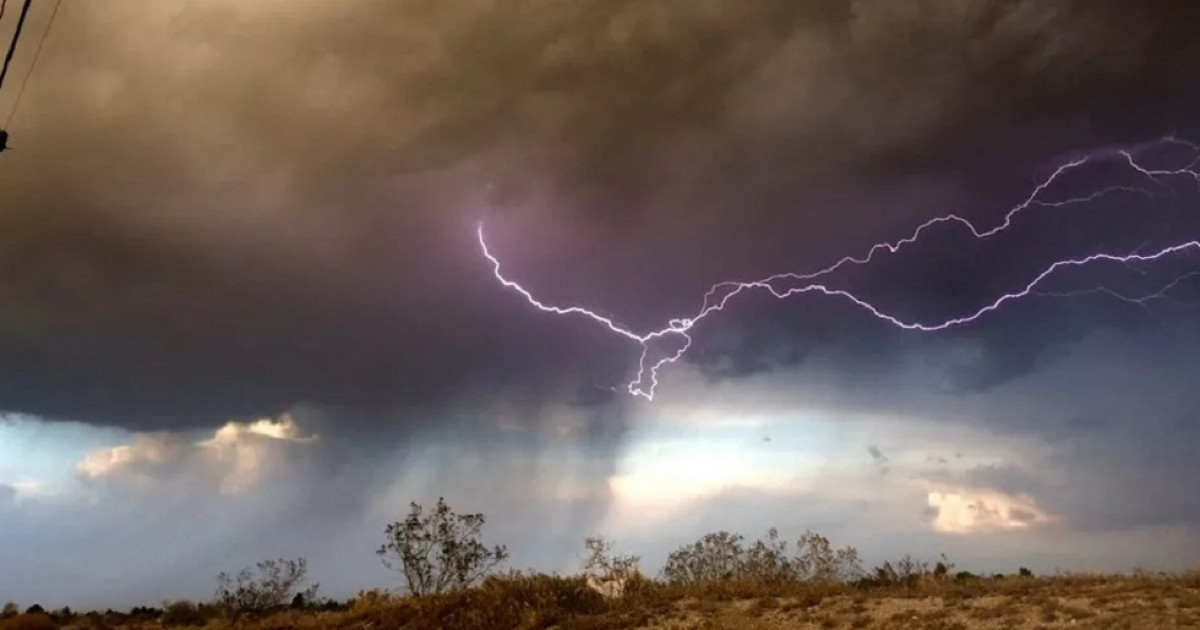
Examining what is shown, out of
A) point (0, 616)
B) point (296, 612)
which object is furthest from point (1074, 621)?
point (0, 616)

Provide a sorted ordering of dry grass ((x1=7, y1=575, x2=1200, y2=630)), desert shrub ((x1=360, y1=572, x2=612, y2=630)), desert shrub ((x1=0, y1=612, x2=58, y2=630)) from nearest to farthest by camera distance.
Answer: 1. dry grass ((x1=7, y1=575, x2=1200, y2=630))
2. desert shrub ((x1=360, y1=572, x2=612, y2=630))
3. desert shrub ((x1=0, y1=612, x2=58, y2=630))

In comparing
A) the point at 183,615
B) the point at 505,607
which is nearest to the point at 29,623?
the point at 183,615

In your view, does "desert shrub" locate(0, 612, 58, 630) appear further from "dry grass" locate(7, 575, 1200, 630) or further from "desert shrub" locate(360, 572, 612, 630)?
"desert shrub" locate(360, 572, 612, 630)

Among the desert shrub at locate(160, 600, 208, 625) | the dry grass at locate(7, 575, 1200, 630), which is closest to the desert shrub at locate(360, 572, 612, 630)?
the dry grass at locate(7, 575, 1200, 630)

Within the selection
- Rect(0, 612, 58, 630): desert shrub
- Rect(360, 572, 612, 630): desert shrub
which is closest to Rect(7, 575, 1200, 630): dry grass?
Rect(360, 572, 612, 630): desert shrub

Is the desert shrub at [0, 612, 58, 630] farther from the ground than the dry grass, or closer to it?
farther from the ground

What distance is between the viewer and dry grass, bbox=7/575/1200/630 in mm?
15844

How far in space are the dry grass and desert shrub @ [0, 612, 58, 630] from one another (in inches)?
364

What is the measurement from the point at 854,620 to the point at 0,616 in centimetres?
3192

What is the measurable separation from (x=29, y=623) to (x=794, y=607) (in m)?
25.6

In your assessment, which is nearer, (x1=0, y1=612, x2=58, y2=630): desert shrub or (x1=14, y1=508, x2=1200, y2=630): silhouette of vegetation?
(x1=14, y1=508, x2=1200, y2=630): silhouette of vegetation

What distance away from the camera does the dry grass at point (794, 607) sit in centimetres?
1584

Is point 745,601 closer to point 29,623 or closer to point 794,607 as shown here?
point 794,607

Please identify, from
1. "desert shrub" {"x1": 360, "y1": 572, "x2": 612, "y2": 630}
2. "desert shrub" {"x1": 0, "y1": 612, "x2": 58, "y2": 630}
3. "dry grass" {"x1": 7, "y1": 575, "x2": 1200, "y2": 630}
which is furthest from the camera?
"desert shrub" {"x1": 0, "y1": 612, "x2": 58, "y2": 630}
